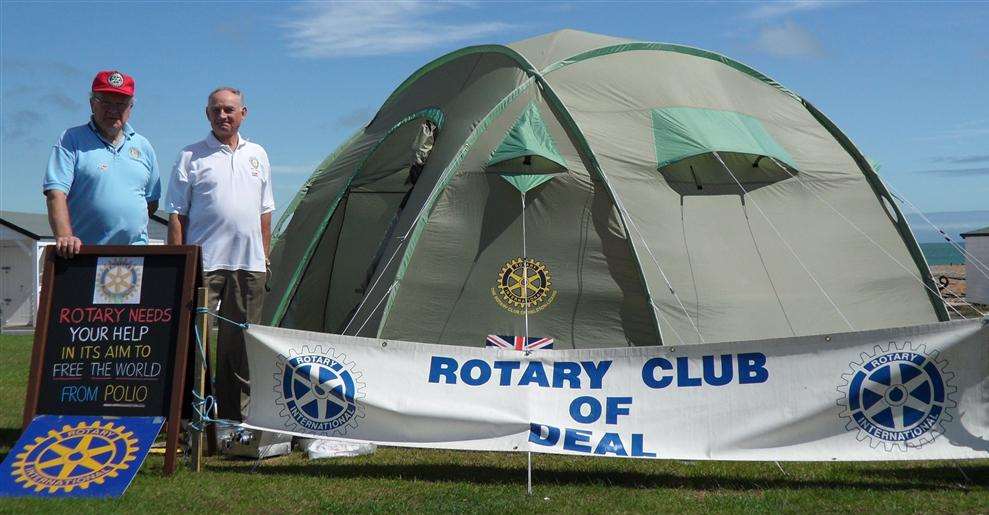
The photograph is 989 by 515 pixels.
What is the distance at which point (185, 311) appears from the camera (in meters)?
5.52

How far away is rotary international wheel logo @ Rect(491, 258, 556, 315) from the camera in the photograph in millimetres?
6633

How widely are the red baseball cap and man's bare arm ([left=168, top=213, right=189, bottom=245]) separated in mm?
→ 824

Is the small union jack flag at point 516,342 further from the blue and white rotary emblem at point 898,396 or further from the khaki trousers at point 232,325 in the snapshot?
the blue and white rotary emblem at point 898,396


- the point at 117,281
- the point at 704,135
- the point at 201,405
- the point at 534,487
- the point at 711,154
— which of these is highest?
the point at 704,135

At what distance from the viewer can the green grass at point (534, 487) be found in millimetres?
4777

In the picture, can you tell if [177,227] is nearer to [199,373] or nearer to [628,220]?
[199,373]

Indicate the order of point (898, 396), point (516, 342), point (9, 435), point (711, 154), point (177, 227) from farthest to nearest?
point (711, 154) → point (9, 435) → point (516, 342) → point (177, 227) → point (898, 396)

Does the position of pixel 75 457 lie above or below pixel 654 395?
below

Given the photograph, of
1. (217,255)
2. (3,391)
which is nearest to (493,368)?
(217,255)

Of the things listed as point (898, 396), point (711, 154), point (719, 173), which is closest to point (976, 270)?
point (719, 173)

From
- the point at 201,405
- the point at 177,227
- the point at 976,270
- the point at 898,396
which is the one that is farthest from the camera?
the point at 976,270

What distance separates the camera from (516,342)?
655 cm

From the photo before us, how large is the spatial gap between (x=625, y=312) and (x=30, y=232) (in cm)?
2238

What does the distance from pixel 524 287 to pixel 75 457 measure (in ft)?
9.92
